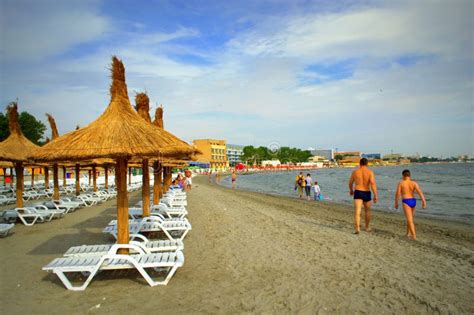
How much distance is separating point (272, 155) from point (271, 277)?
14973cm

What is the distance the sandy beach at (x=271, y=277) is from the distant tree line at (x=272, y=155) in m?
132

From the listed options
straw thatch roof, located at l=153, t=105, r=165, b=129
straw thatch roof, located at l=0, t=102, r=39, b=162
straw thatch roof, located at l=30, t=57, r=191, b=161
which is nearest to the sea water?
straw thatch roof, located at l=153, t=105, r=165, b=129

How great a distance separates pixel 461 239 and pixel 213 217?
22.5ft

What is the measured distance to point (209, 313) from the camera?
11.9 feet

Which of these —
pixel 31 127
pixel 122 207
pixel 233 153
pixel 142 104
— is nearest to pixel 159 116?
pixel 142 104

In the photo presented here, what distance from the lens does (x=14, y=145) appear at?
9.39m

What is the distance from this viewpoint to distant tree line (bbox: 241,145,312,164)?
141m

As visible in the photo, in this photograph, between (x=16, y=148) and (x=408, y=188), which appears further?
(x=16, y=148)

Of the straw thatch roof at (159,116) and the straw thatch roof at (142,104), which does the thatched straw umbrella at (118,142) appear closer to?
the straw thatch roof at (142,104)

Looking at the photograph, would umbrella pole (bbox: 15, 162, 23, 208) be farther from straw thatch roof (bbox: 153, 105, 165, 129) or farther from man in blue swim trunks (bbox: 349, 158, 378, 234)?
man in blue swim trunks (bbox: 349, 158, 378, 234)

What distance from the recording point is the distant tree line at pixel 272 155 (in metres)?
141

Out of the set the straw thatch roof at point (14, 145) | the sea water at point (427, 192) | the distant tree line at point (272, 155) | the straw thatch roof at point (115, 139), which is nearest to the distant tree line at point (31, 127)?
the sea water at point (427, 192)

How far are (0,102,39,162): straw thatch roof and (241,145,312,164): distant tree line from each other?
5109 inches

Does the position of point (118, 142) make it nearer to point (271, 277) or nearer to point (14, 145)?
point (271, 277)
